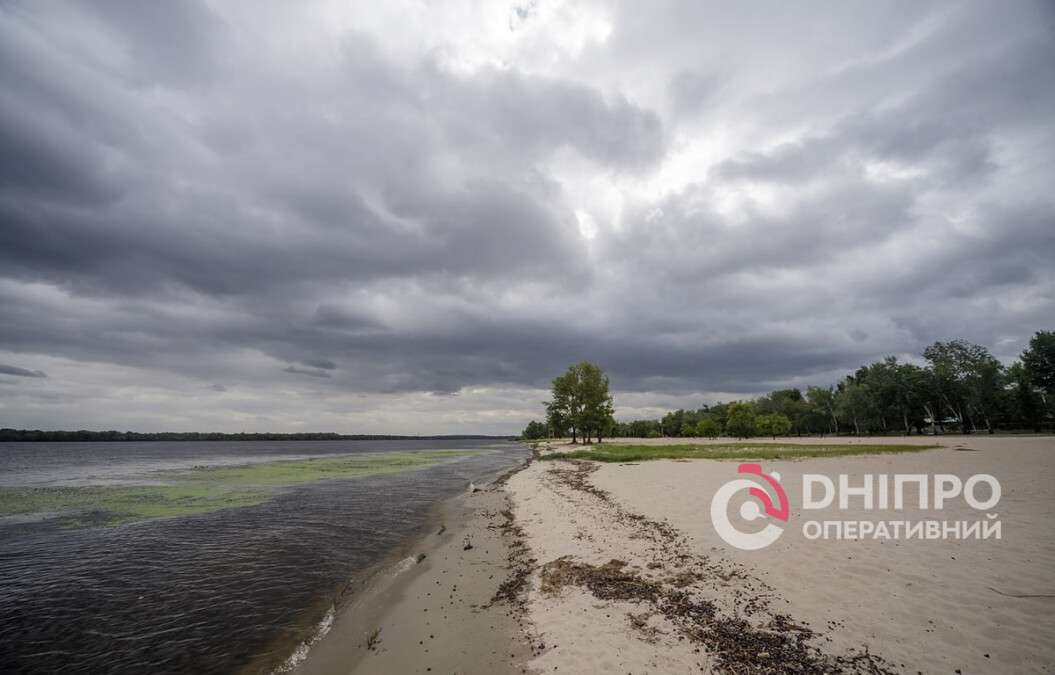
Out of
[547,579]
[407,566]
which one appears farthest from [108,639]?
[547,579]

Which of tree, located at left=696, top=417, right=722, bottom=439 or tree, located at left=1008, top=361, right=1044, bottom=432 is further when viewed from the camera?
tree, located at left=696, top=417, right=722, bottom=439

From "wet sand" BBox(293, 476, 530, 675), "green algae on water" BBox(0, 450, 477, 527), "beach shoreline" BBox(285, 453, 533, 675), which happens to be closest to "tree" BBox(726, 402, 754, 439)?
"green algae on water" BBox(0, 450, 477, 527)

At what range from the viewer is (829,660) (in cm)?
709

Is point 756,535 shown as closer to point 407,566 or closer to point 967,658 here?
point 967,658

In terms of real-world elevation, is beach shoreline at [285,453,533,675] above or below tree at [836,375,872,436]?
below

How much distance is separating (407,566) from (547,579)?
6.45 metres

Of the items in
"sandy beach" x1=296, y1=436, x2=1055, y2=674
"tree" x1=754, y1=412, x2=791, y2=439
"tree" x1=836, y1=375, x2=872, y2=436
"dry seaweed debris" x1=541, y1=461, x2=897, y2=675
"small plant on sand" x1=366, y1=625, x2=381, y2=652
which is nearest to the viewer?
Result: "dry seaweed debris" x1=541, y1=461, x2=897, y2=675

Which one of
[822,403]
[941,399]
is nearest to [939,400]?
[941,399]

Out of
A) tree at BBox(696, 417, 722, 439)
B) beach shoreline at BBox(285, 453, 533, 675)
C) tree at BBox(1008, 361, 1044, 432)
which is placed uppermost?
tree at BBox(1008, 361, 1044, 432)

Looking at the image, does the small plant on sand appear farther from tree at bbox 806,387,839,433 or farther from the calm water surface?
tree at bbox 806,387,839,433

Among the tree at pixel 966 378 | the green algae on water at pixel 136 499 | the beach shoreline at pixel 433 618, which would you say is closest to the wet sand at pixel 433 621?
the beach shoreline at pixel 433 618

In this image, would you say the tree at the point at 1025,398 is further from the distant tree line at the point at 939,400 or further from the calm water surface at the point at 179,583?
the calm water surface at the point at 179,583

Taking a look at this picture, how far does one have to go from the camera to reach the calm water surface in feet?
33.8

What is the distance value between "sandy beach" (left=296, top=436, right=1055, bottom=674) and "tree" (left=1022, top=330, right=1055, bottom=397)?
328ft
